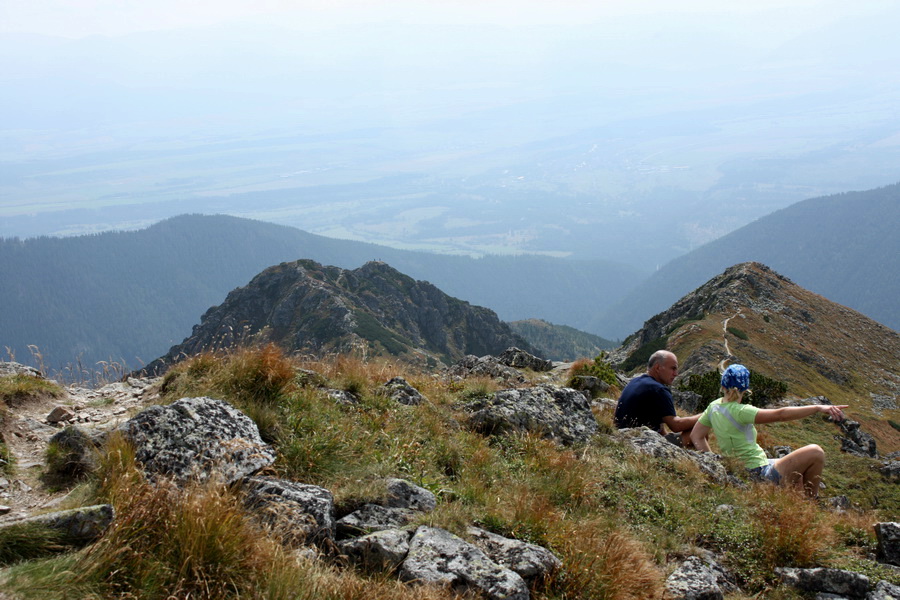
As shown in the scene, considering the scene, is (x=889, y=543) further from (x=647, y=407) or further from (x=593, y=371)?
(x=593, y=371)

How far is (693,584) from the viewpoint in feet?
18.2

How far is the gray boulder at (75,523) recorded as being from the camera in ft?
13.8

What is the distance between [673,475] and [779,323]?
6639 centimetres

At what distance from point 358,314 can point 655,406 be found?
96.3 metres

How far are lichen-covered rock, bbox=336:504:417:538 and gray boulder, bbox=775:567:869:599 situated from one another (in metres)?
4.03

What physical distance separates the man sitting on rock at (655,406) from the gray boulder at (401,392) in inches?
155

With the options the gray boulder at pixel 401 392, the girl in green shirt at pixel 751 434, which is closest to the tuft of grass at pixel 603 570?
the gray boulder at pixel 401 392

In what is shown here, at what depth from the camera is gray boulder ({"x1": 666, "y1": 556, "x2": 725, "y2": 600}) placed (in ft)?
17.8

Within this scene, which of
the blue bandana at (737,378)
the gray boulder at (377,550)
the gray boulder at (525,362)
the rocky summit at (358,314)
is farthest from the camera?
the rocky summit at (358,314)

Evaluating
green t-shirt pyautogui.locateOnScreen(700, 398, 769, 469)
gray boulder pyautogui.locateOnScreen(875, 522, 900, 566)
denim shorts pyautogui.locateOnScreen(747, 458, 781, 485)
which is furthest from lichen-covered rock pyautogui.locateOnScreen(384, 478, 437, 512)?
green t-shirt pyautogui.locateOnScreen(700, 398, 769, 469)

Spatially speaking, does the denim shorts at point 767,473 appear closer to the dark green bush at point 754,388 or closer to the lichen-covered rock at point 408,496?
the lichen-covered rock at point 408,496

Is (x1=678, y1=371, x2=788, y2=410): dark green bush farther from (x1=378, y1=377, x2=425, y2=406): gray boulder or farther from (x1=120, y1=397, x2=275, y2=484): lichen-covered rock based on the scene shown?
(x1=120, y1=397, x2=275, y2=484): lichen-covered rock

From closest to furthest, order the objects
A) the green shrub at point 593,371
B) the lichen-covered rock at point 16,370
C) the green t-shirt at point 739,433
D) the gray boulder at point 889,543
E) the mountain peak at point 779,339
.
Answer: the gray boulder at point 889,543
the green t-shirt at point 739,433
the lichen-covered rock at point 16,370
the green shrub at point 593,371
the mountain peak at point 779,339

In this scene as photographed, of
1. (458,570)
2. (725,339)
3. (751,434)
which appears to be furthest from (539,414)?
(725,339)
